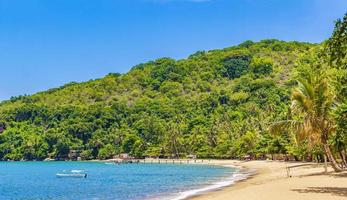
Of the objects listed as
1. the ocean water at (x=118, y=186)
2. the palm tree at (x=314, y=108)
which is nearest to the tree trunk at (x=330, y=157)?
the palm tree at (x=314, y=108)

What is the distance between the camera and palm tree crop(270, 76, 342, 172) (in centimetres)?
3125

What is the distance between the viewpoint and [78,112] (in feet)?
636

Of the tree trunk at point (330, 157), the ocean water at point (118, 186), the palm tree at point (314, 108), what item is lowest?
the ocean water at point (118, 186)

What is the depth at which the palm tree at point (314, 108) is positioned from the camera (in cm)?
3125

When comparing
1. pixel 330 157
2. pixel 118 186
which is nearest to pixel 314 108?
pixel 330 157

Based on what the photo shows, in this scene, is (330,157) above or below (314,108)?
below

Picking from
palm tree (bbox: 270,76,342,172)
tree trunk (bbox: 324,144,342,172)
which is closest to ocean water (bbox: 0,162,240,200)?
palm tree (bbox: 270,76,342,172)

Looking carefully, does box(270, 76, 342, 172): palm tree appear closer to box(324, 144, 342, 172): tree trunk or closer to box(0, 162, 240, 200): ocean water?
box(324, 144, 342, 172): tree trunk

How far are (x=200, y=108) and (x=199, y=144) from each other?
165 feet

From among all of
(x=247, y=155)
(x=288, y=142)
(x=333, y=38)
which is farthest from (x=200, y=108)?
(x=333, y=38)

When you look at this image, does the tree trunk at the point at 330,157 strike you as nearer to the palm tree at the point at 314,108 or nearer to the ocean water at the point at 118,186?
the palm tree at the point at 314,108

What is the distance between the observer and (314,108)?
31.5 metres

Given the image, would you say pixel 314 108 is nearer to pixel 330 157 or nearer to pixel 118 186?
pixel 330 157

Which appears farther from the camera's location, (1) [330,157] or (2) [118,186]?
(2) [118,186]
